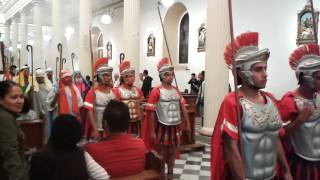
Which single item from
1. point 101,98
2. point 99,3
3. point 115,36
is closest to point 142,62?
point 115,36

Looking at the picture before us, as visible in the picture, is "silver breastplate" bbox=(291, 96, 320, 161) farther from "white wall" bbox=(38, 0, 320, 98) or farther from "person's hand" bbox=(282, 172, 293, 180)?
"white wall" bbox=(38, 0, 320, 98)

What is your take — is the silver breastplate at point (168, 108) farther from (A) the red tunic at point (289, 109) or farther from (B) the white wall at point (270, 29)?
(B) the white wall at point (270, 29)

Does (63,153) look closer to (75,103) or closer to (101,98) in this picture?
(101,98)

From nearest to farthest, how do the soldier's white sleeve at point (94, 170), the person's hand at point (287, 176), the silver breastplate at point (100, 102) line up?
the soldier's white sleeve at point (94, 170) < the person's hand at point (287, 176) < the silver breastplate at point (100, 102)

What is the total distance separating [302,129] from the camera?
272cm

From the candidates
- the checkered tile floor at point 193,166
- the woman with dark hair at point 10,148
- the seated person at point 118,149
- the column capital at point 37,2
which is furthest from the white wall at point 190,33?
the woman with dark hair at point 10,148

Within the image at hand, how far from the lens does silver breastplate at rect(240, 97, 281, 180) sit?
2.28m

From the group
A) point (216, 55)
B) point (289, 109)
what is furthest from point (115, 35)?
point (289, 109)

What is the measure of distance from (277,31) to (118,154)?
9.28m

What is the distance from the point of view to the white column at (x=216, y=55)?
6555 mm

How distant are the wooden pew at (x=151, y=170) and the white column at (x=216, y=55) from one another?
440cm

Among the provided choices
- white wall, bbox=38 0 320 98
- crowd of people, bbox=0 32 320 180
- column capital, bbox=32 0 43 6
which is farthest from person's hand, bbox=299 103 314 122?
column capital, bbox=32 0 43 6

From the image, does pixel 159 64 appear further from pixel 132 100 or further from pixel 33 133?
pixel 33 133

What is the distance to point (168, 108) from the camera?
4.51 meters
